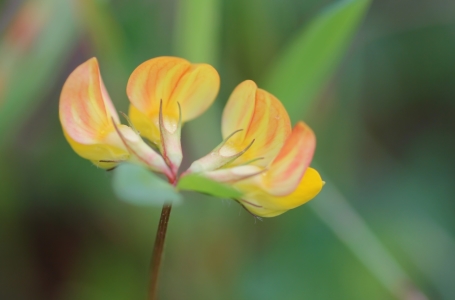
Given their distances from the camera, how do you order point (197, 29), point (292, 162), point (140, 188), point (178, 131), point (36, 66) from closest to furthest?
point (140, 188), point (292, 162), point (178, 131), point (36, 66), point (197, 29)

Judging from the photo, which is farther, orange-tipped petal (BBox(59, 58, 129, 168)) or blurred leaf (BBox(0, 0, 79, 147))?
blurred leaf (BBox(0, 0, 79, 147))

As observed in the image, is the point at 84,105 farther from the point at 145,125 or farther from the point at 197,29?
the point at 197,29

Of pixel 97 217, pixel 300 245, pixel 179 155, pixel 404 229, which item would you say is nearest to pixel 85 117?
pixel 179 155

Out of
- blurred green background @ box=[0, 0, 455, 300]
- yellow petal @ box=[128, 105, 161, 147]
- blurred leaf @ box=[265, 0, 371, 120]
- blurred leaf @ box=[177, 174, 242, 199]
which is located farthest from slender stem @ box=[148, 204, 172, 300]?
blurred leaf @ box=[265, 0, 371, 120]

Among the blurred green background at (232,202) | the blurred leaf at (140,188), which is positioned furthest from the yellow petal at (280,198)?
the blurred green background at (232,202)

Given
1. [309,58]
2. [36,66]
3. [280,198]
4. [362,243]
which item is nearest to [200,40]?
[309,58]

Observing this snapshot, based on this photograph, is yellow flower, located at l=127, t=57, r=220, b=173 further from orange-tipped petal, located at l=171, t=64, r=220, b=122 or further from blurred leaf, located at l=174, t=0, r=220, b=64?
blurred leaf, located at l=174, t=0, r=220, b=64

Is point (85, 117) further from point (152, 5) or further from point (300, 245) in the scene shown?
point (152, 5)

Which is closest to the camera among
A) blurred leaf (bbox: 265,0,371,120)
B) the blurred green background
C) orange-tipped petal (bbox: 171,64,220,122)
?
orange-tipped petal (bbox: 171,64,220,122)
